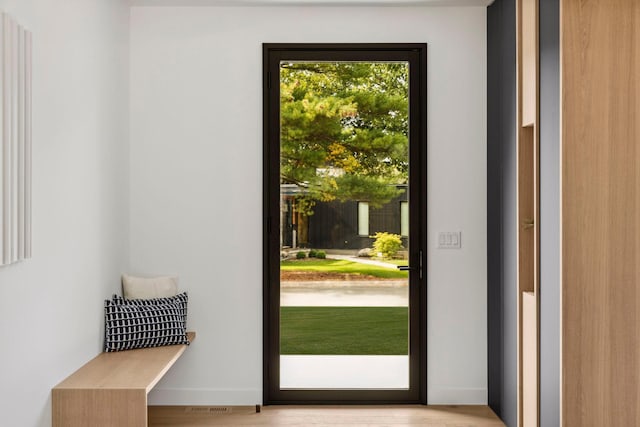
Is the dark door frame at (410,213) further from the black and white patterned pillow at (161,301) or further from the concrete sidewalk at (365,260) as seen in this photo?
the black and white patterned pillow at (161,301)

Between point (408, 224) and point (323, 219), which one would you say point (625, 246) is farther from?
point (323, 219)

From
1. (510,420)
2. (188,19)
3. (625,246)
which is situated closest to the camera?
(625,246)

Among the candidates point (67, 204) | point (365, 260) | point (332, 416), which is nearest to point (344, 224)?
point (365, 260)

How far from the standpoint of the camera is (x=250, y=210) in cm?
407

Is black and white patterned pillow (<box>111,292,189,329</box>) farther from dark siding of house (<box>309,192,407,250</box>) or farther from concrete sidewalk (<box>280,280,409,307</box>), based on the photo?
dark siding of house (<box>309,192,407,250</box>)

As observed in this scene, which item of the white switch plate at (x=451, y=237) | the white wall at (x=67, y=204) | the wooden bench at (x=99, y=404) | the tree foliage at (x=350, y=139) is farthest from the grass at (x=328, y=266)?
the wooden bench at (x=99, y=404)

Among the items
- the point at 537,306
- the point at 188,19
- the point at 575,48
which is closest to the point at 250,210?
the point at 188,19

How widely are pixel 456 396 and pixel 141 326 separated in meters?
2.01

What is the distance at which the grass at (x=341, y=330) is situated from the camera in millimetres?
4094

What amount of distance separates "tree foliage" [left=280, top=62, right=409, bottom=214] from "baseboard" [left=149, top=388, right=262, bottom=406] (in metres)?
1.23

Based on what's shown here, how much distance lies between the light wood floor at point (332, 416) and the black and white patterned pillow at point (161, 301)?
57cm

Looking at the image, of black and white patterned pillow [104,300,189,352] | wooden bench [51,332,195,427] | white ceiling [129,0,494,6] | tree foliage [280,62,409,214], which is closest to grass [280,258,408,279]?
tree foliage [280,62,409,214]

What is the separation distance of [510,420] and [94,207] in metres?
2.61

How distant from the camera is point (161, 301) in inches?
149
